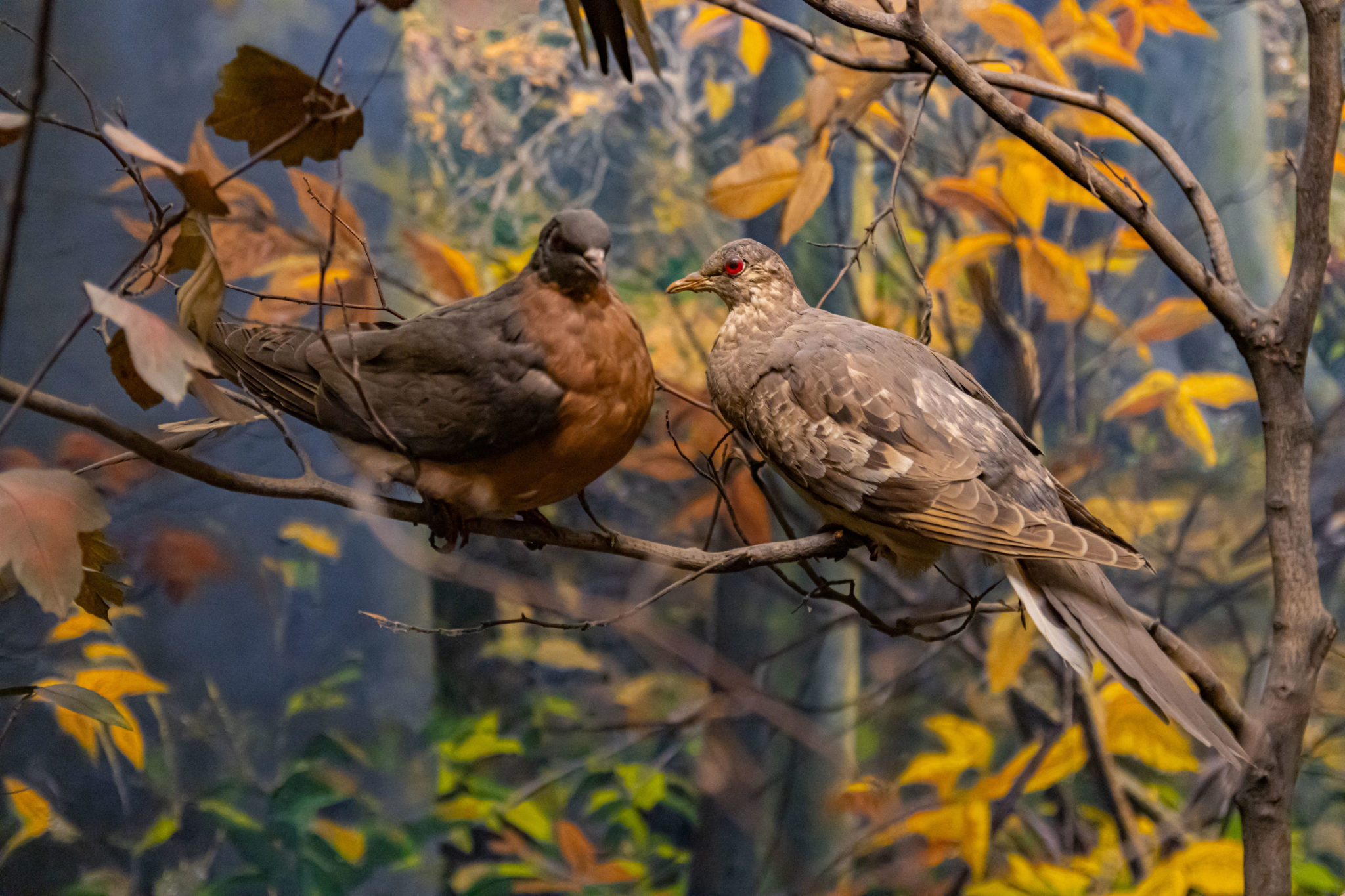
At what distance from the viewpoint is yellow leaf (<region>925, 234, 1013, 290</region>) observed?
5.24ft

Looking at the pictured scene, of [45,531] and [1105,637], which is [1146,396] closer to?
[1105,637]

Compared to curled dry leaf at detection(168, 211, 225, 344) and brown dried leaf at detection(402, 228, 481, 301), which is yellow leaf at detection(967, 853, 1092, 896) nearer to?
brown dried leaf at detection(402, 228, 481, 301)

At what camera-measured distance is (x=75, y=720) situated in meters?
1.47

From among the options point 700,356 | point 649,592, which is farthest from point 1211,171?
point 649,592

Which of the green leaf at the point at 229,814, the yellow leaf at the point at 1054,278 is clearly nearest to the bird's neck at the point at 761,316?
the yellow leaf at the point at 1054,278

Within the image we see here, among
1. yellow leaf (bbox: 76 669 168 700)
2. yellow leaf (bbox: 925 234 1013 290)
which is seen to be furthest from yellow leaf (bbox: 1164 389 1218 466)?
yellow leaf (bbox: 76 669 168 700)

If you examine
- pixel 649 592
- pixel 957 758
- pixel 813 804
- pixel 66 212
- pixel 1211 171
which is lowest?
pixel 813 804

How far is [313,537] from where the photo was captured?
1.52 meters

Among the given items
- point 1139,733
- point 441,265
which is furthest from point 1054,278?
point 441,265

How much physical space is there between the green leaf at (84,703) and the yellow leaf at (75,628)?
31.2 inches

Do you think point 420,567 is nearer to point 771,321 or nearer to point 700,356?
point 700,356

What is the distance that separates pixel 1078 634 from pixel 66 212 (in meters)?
1.57

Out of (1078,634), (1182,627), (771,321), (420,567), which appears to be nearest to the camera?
(1078,634)

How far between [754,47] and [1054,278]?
675 millimetres
